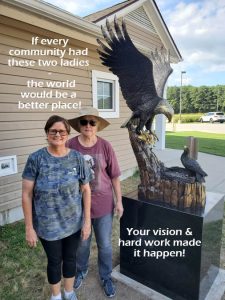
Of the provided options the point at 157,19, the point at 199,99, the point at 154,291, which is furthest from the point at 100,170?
the point at 199,99

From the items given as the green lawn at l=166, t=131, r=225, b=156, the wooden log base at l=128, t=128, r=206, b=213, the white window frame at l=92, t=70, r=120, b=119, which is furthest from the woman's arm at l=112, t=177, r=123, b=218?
the green lawn at l=166, t=131, r=225, b=156

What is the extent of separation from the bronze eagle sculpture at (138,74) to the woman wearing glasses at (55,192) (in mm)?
870

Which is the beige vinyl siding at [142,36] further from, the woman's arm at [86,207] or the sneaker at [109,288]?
the sneaker at [109,288]

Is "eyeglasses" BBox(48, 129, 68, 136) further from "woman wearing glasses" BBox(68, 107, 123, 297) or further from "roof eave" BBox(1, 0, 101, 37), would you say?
"roof eave" BBox(1, 0, 101, 37)

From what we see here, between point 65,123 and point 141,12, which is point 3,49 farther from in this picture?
point 141,12

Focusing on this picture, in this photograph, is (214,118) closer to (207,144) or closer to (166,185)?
(207,144)

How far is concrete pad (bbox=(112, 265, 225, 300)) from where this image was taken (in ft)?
7.67

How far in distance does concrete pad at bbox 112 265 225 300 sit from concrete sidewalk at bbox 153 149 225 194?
2855mm

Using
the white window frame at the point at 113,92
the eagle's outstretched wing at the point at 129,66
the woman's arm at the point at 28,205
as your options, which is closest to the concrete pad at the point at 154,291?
the woman's arm at the point at 28,205

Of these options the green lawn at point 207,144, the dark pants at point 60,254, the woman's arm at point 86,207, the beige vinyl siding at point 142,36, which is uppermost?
the beige vinyl siding at point 142,36

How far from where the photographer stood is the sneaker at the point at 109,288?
7.64 feet

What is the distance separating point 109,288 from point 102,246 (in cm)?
42

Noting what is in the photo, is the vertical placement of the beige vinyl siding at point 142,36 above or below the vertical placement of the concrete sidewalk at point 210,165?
above

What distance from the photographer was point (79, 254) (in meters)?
2.41
